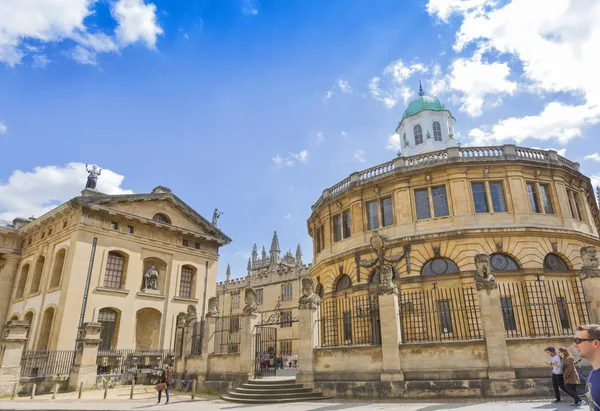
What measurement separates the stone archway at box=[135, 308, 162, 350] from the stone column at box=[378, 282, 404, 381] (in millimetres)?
21905

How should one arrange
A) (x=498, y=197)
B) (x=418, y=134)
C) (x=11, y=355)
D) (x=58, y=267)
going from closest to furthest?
1. (x=11, y=355)
2. (x=498, y=197)
3. (x=58, y=267)
4. (x=418, y=134)

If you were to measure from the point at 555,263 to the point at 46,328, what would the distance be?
110ft

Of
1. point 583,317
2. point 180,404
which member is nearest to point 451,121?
point 583,317

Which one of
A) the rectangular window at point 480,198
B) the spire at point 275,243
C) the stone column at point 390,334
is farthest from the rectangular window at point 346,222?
the spire at point 275,243

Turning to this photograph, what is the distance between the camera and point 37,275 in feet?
106

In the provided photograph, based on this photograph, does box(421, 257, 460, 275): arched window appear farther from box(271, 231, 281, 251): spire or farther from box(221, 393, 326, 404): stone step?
box(271, 231, 281, 251): spire

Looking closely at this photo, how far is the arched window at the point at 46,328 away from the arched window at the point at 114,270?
13.2 ft

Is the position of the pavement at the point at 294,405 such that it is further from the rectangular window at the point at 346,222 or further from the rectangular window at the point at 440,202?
the rectangular window at the point at 346,222

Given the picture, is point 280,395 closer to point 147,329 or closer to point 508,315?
point 508,315

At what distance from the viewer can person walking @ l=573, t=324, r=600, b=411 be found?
344cm

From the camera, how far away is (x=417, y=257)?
73.9ft


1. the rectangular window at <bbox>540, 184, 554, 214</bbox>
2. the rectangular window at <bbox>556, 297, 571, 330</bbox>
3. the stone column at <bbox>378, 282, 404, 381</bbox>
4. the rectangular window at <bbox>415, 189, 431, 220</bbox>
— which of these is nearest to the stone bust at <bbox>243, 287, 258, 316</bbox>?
the stone column at <bbox>378, 282, 404, 381</bbox>

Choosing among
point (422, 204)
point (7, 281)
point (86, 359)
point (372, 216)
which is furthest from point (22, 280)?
point (422, 204)

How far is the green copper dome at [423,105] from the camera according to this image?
154 ft
